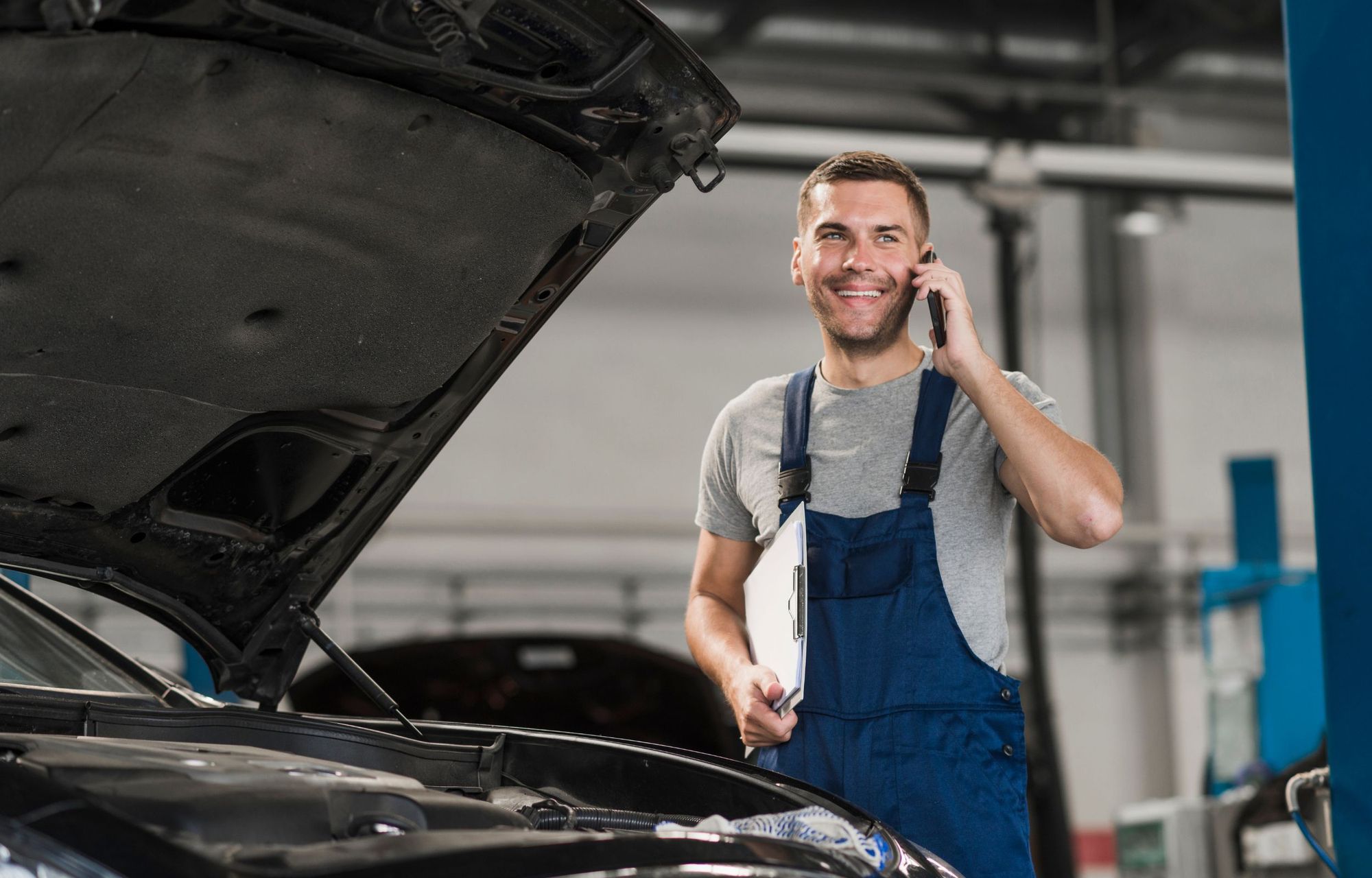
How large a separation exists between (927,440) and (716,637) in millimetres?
449

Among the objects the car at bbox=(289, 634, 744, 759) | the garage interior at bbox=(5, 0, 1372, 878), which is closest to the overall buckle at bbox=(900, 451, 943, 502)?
the car at bbox=(289, 634, 744, 759)

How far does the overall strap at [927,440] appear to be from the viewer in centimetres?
196

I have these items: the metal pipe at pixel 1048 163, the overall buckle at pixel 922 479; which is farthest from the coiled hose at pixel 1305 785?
the metal pipe at pixel 1048 163

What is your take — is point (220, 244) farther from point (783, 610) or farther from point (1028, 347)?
point (1028, 347)

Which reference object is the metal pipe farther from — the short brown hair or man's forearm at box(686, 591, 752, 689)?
man's forearm at box(686, 591, 752, 689)

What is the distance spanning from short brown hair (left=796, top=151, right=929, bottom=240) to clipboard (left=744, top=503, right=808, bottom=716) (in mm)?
500

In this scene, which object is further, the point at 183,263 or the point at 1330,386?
the point at 1330,386

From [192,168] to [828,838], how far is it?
965 millimetres

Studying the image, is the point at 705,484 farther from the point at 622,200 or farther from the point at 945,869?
the point at 945,869

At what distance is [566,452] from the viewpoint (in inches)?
317

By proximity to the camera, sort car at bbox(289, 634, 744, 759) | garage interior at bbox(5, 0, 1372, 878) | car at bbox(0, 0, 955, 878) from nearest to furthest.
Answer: car at bbox(0, 0, 955, 878)
car at bbox(289, 634, 744, 759)
garage interior at bbox(5, 0, 1372, 878)

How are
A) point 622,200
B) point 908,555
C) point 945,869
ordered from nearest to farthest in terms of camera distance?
point 945,869 → point 622,200 → point 908,555

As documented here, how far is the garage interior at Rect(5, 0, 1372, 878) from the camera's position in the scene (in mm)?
7789

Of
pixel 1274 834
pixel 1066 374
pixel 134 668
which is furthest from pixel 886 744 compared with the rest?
pixel 1066 374
